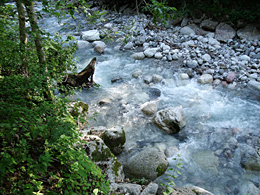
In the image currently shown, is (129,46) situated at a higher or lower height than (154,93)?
higher

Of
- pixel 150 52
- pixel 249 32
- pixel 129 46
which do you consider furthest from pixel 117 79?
pixel 249 32

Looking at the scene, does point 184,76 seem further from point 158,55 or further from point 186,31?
point 186,31

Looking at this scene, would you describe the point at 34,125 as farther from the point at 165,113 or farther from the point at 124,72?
the point at 124,72

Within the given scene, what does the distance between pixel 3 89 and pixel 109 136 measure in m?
1.91

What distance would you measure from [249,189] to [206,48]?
6035 millimetres

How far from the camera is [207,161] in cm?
378

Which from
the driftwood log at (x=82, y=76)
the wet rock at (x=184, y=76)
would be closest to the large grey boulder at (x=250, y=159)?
the wet rock at (x=184, y=76)

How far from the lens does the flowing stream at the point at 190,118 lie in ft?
11.7

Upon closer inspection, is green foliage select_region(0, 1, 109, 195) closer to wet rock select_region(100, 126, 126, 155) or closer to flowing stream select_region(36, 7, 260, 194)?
flowing stream select_region(36, 7, 260, 194)

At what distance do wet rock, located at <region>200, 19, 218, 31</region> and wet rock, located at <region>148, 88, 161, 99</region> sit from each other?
5.01 meters

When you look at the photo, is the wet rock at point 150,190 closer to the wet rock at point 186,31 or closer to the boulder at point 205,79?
the boulder at point 205,79

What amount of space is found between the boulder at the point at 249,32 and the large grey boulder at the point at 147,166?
290 inches

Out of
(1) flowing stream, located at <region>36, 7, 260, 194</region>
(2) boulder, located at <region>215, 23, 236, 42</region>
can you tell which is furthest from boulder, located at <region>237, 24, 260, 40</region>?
(1) flowing stream, located at <region>36, 7, 260, 194</region>

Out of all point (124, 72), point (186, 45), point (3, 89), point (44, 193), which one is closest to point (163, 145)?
point (44, 193)
